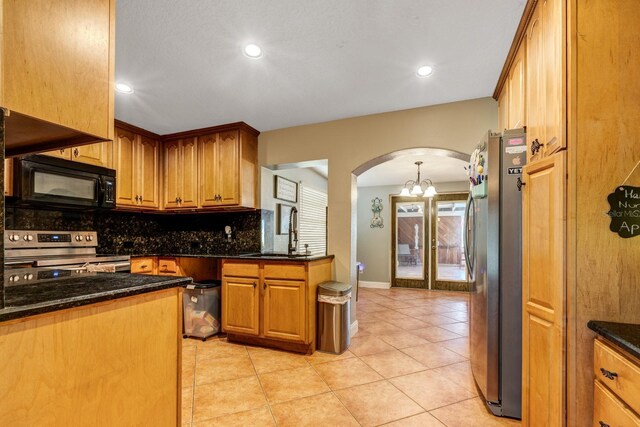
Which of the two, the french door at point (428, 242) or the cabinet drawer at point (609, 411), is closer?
the cabinet drawer at point (609, 411)

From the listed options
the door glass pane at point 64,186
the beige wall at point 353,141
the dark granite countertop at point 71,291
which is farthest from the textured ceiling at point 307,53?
the dark granite countertop at point 71,291

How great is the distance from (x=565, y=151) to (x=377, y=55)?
1433 millimetres

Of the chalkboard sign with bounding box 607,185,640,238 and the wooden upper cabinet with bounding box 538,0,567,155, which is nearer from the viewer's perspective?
the chalkboard sign with bounding box 607,185,640,238

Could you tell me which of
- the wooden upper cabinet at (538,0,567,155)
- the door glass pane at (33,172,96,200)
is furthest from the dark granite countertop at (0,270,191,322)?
the door glass pane at (33,172,96,200)

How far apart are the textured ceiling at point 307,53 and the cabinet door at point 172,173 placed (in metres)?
0.77

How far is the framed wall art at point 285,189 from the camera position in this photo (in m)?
4.21

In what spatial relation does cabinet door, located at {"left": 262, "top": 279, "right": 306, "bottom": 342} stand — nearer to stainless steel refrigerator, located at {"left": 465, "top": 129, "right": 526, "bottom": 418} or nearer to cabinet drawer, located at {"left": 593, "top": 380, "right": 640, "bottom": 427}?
stainless steel refrigerator, located at {"left": 465, "top": 129, "right": 526, "bottom": 418}

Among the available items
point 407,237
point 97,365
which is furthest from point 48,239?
point 407,237

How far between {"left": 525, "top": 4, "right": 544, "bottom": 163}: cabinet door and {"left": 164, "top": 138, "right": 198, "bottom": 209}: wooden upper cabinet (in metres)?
3.48

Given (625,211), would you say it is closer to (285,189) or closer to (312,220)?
(285,189)

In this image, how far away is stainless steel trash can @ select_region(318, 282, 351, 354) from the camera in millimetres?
2904

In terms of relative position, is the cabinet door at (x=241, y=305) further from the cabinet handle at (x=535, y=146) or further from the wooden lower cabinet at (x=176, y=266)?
the cabinet handle at (x=535, y=146)

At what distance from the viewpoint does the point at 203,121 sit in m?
3.51

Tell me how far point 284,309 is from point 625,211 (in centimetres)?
253
